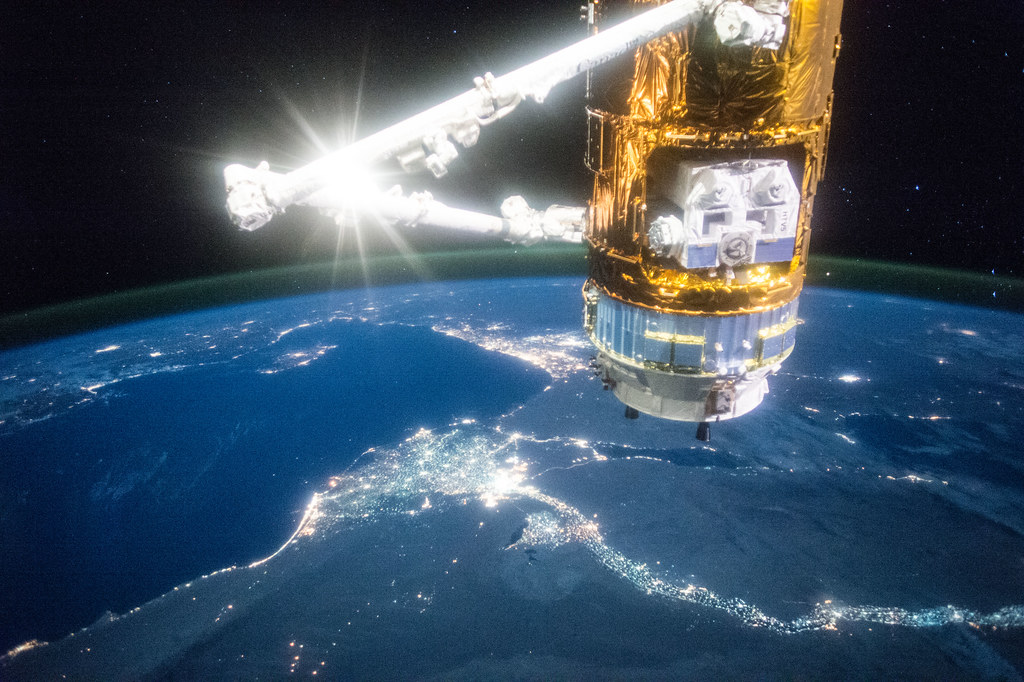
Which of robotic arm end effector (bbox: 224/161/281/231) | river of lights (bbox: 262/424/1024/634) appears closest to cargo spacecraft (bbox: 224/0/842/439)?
robotic arm end effector (bbox: 224/161/281/231)

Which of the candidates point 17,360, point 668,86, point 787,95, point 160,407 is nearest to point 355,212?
point 668,86

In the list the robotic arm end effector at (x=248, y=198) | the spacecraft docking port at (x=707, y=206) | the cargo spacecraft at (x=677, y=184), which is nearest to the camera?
the robotic arm end effector at (x=248, y=198)

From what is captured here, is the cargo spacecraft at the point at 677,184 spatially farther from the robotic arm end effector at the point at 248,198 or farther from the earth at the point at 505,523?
the earth at the point at 505,523

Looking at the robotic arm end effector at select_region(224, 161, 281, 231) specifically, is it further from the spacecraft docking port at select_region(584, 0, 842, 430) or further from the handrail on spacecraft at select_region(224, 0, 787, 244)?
the spacecraft docking port at select_region(584, 0, 842, 430)

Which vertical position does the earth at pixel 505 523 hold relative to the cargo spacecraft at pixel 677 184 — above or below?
below

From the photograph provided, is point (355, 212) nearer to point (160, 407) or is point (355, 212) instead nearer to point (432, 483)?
point (432, 483)

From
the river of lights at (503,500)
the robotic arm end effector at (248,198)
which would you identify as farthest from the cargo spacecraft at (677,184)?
the river of lights at (503,500)
